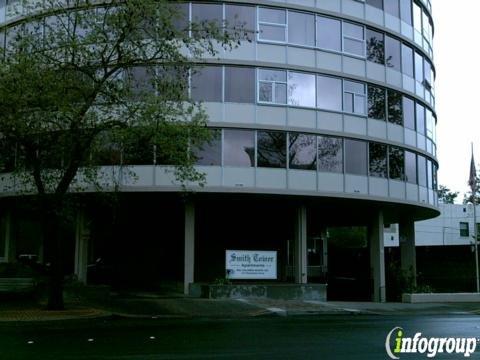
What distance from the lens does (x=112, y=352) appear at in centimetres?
1098

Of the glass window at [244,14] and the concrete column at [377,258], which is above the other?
the glass window at [244,14]

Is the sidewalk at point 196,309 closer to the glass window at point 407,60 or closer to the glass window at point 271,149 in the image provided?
the glass window at point 271,149

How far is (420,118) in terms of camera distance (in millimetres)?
31938

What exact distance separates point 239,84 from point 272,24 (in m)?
3.05

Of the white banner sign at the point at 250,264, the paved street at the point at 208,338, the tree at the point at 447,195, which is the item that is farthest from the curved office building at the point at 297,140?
the tree at the point at 447,195

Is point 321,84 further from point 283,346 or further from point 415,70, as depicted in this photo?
point 283,346

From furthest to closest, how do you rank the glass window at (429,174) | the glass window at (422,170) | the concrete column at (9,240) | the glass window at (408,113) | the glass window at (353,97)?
A: the glass window at (429,174), the glass window at (422,170), the glass window at (408,113), the concrete column at (9,240), the glass window at (353,97)

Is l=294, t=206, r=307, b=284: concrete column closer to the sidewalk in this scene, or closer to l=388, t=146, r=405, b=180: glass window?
the sidewalk

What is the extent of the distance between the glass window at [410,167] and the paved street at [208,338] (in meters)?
13.8

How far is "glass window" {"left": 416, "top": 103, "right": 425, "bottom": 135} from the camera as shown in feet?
104

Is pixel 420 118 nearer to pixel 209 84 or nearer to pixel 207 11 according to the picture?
pixel 209 84

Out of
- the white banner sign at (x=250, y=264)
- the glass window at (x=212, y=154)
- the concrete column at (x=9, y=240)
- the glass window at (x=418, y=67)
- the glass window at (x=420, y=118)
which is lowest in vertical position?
the white banner sign at (x=250, y=264)

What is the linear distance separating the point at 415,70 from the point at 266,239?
1207 centimetres

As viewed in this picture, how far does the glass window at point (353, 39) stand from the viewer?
1125 inches
